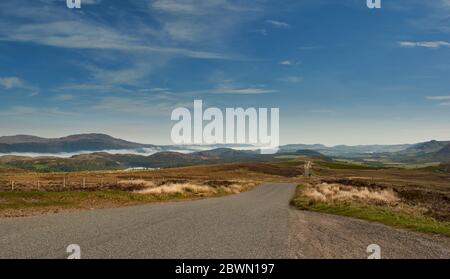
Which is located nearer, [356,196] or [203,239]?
[203,239]

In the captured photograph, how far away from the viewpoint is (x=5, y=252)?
13.4m

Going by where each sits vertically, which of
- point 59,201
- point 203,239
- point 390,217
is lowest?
point 390,217

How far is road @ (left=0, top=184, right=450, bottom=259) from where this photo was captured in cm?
1373

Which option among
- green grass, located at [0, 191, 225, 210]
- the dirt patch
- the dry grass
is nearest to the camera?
green grass, located at [0, 191, 225, 210]

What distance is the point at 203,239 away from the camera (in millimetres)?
16438
